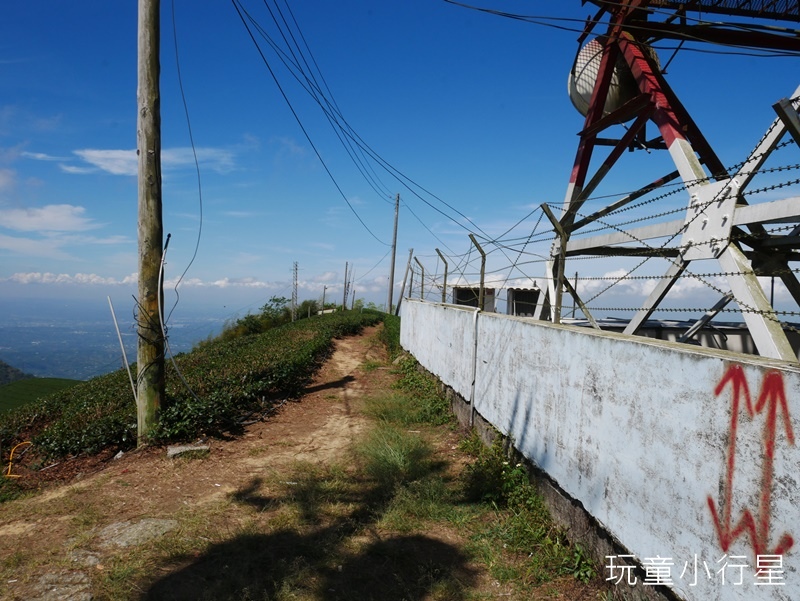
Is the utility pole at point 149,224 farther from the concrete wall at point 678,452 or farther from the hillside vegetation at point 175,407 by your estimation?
the concrete wall at point 678,452

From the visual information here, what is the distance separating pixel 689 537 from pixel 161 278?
249 inches

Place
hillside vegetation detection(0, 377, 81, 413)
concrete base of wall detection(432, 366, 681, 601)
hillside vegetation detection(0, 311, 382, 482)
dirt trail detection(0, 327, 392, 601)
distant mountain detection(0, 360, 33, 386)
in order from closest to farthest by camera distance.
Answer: concrete base of wall detection(432, 366, 681, 601), dirt trail detection(0, 327, 392, 601), hillside vegetation detection(0, 311, 382, 482), hillside vegetation detection(0, 377, 81, 413), distant mountain detection(0, 360, 33, 386)

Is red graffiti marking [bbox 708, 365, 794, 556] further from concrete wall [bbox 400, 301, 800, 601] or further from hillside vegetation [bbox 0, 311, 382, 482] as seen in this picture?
hillside vegetation [bbox 0, 311, 382, 482]

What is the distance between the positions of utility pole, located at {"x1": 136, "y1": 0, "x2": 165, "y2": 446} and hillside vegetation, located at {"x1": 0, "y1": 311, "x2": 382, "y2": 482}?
1.40 feet

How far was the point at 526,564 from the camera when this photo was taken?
4148mm

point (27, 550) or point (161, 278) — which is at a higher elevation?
point (161, 278)

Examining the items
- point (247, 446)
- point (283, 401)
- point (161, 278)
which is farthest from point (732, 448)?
point (283, 401)

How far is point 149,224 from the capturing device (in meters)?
6.60

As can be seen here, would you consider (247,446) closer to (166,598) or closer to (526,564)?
(166,598)

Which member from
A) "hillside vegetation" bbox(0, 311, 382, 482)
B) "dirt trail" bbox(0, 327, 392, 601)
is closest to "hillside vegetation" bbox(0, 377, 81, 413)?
"hillside vegetation" bbox(0, 311, 382, 482)

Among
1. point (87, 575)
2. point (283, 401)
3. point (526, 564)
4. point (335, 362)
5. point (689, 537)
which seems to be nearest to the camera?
point (689, 537)

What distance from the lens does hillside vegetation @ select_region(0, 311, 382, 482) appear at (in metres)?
6.84

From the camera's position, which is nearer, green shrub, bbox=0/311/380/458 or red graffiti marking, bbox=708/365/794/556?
red graffiti marking, bbox=708/365/794/556

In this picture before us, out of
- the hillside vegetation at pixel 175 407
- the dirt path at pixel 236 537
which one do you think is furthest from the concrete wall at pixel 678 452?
the hillside vegetation at pixel 175 407
